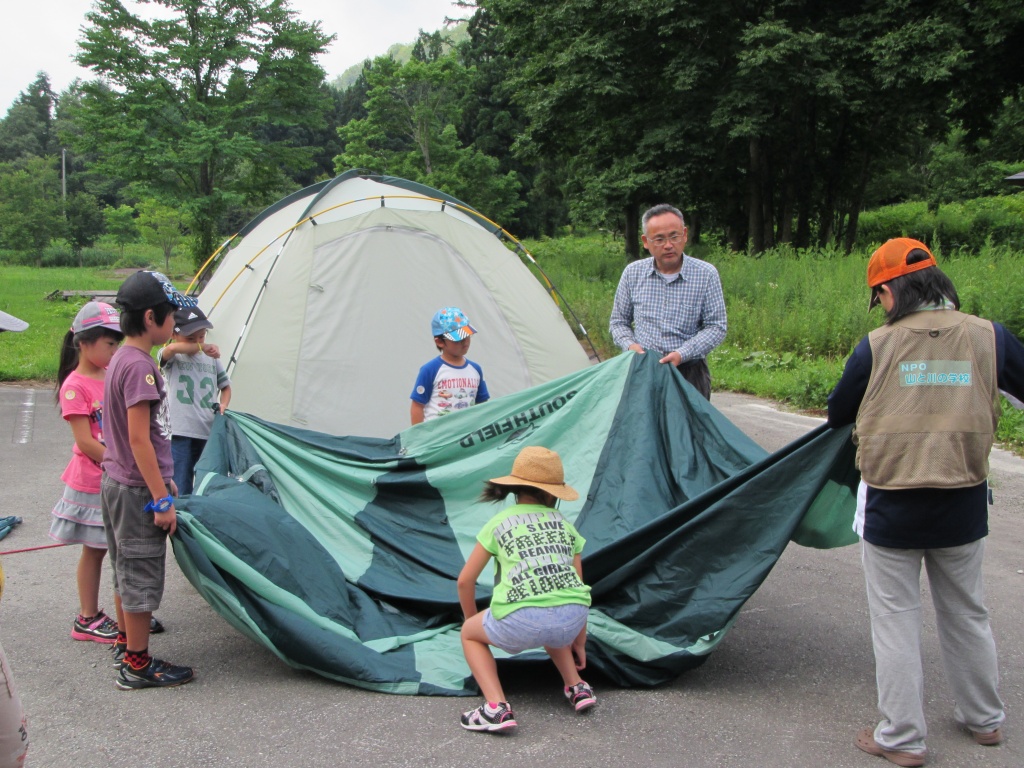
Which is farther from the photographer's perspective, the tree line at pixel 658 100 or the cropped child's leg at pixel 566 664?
the tree line at pixel 658 100

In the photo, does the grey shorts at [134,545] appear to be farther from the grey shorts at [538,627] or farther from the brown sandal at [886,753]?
the brown sandal at [886,753]

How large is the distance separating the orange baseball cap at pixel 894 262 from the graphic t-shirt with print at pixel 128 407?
252cm

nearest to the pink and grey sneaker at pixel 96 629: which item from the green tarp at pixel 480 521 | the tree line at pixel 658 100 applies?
the green tarp at pixel 480 521

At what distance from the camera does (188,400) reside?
4.48 m

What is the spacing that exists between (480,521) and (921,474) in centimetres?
227

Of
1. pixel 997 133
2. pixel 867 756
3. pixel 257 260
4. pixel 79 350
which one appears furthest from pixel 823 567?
pixel 997 133

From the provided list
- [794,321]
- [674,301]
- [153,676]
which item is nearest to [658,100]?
[794,321]

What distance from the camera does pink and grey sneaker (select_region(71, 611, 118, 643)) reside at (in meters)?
3.73

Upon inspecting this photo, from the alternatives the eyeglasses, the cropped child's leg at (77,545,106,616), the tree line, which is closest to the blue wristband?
the cropped child's leg at (77,545,106,616)

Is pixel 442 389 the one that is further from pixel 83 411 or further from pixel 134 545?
pixel 134 545

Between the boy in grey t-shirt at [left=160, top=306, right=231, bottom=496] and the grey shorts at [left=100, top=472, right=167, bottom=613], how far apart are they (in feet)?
3.91

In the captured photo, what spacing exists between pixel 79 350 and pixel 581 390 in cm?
239

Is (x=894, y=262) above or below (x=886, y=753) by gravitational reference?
above

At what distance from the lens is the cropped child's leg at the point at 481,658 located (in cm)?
294
